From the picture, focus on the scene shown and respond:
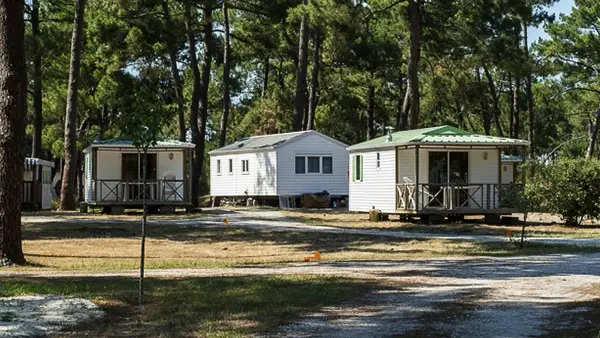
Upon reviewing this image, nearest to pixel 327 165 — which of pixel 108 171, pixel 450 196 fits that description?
pixel 108 171

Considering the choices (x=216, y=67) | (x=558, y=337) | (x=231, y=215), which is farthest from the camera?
(x=216, y=67)

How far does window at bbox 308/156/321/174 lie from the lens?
37875 millimetres

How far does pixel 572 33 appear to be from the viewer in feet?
145

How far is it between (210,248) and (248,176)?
1980 centimetres

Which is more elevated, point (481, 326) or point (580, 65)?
point (580, 65)

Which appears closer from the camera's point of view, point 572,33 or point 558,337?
point 558,337

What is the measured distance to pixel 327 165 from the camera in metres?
38.1

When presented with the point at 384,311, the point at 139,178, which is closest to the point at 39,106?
the point at 139,178

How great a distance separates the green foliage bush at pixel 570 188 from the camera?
80.5 ft

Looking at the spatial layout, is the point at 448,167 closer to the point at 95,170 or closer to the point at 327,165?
the point at 327,165

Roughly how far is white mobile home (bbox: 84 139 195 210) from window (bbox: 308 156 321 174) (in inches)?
268

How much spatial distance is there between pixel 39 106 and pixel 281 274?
1047 inches

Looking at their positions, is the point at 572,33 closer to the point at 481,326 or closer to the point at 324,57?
the point at 324,57

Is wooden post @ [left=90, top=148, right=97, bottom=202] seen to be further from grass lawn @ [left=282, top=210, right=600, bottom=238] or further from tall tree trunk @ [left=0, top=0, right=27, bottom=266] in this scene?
tall tree trunk @ [left=0, top=0, right=27, bottom=266]
